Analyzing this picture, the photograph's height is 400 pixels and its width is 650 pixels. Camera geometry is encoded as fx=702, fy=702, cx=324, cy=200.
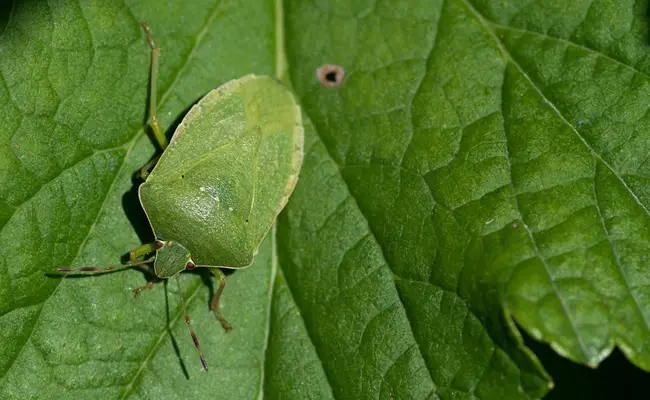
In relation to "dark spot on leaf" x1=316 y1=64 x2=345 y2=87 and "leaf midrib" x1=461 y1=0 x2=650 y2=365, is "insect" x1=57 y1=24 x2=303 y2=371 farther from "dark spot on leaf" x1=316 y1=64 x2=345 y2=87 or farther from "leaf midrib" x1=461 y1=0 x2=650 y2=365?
"leaf midrib" x1=461 y1=0 x2=650 y2=365

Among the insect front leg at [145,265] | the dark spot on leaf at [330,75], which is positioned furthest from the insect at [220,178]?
the dark spot on leaf at [330,75]

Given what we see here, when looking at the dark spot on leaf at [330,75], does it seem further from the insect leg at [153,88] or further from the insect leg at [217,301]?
the insect leg at [217,301]

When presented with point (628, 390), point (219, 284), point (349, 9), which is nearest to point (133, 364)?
point (219, 284)

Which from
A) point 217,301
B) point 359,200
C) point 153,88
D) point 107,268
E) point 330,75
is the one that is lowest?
point 217,301

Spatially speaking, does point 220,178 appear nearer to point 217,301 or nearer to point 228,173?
point 228,173

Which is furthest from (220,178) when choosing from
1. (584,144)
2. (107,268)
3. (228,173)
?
(584,144)

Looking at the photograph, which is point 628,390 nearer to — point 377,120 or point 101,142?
point 377,120
